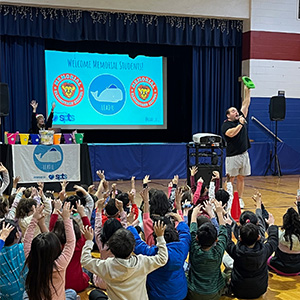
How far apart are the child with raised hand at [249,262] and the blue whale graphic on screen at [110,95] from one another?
7.06 metres

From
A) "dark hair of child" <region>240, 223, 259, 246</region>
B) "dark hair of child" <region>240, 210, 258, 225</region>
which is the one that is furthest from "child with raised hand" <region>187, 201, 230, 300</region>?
"dark hair of child" <region>240, 210, 258, 225</region>

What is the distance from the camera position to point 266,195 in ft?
22.3

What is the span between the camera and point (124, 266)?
2.16 metres

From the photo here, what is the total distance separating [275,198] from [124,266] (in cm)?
481

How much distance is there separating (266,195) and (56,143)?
3480 millimetres

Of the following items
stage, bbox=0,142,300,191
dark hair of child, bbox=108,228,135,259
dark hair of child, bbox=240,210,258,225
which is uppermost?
dark hair of child, bbox=108,228,135,259

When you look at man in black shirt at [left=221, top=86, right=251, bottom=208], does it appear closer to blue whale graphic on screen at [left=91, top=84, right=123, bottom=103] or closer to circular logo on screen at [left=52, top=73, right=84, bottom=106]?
blue whale graphic on screen at [left=91, top=84, right=123, bottom=103]

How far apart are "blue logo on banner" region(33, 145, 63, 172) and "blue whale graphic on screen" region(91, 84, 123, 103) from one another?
2716mm

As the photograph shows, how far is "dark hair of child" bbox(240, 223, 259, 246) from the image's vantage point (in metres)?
2.69

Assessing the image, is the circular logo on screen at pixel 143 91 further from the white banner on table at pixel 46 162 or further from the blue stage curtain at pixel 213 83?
the white banner on table at pixel 46 162

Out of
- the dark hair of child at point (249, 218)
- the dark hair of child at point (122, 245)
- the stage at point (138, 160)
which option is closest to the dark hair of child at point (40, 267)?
the dark hair of child at point (122, 245)

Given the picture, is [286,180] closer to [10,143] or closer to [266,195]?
[266,195]

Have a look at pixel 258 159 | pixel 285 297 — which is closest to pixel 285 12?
pixel 258 159

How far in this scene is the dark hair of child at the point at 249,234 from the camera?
2.69 meters
